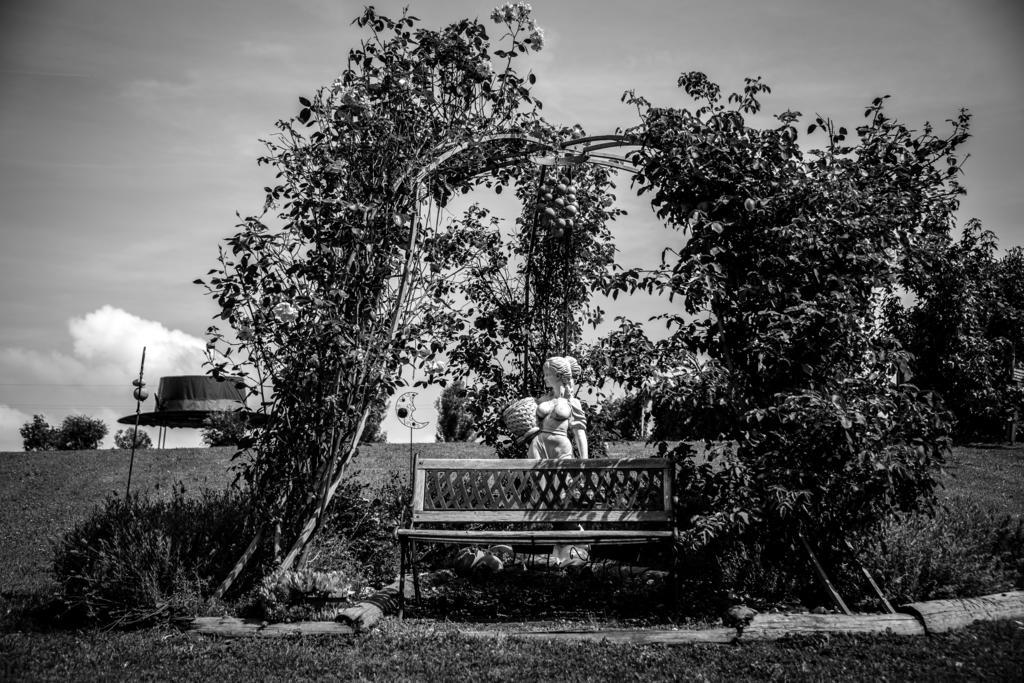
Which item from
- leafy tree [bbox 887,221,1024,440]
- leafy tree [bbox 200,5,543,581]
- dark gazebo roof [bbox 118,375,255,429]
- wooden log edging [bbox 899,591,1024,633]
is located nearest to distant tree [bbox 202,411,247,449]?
leafy tree [bbox 200,5,543,581]

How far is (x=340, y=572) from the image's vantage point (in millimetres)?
5059

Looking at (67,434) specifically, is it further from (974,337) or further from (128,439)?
(974,337)

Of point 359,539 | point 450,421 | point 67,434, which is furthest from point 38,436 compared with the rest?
point 359,539

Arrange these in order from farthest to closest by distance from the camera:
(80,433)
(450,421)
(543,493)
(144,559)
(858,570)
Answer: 1. (80,433)
2. (450,421)
3. (543,493)
4. (858,570)
5. (144,559)

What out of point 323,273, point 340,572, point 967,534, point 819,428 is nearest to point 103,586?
point 340,572

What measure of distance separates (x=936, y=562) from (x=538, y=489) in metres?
2.86

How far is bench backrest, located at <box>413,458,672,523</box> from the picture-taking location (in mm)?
5562

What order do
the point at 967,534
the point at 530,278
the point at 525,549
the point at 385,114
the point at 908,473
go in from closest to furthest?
1. the point at 908,473
2. the point at 967,534
3. the point at 385,114
4. the point at 525,549
5. the point at 530,278

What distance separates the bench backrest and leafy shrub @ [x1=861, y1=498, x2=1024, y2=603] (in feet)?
5.30

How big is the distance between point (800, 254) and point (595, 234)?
4.08 m

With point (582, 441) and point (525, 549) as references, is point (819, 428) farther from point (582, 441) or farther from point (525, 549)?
point (525, 549)

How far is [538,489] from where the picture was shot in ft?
18.8

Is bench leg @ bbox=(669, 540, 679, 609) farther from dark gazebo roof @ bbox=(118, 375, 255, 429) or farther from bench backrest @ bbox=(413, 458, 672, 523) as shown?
dark gazebo roof @ bbox=(118, 375, 255, 429)

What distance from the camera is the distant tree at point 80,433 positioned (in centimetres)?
2831
